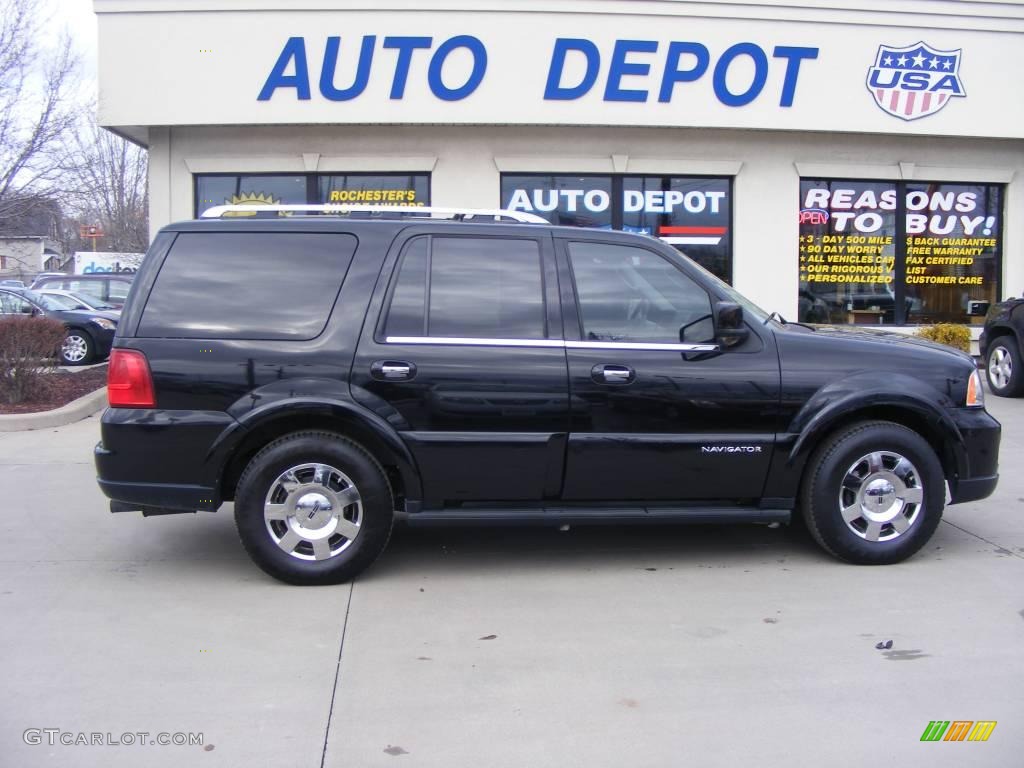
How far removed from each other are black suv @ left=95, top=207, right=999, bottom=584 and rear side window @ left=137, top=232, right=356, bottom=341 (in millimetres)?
12

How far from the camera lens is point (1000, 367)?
11500 millimetres

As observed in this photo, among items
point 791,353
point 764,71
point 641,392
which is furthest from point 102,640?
point 764,71

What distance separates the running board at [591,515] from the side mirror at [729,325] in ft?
3.13

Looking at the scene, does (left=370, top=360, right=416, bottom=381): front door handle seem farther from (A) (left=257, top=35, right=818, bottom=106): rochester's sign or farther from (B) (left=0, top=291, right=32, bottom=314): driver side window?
(B) (left=0, top=291, right=32, bottom=314): driver side window

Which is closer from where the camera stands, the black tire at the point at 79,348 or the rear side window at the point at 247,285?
the rear side window at the point at 247,285

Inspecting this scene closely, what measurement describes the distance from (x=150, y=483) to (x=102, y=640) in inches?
36.2

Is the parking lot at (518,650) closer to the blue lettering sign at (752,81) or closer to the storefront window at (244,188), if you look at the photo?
the storefront window at (244,188)

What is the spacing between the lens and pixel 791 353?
206 inches

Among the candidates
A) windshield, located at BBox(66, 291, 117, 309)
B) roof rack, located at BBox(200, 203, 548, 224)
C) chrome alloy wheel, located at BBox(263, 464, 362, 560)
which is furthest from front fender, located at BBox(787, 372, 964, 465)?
windshield, located at BBox(66, 291, 117, 309)

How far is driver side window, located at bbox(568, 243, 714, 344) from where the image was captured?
17.1ft

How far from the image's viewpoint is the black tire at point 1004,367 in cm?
1122

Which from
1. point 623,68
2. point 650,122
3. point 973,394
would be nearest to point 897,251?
point 650,122

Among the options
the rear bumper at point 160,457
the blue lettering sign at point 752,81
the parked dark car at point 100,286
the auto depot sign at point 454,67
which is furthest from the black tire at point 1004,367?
the parked dark car at point 100,286

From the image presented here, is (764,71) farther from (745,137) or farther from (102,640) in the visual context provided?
(102,640)
